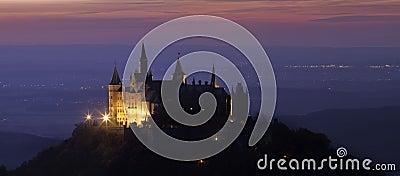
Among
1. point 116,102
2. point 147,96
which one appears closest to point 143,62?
point 116,102

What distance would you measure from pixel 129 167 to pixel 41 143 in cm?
6830

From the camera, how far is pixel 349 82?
18412 centimetres

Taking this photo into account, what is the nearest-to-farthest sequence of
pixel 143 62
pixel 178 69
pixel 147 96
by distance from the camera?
1. pixel 147 96
2. pixel 178 69
3. pixel 143 62

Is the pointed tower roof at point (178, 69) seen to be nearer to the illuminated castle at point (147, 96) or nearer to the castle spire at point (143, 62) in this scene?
the illuminated castle at point (147, 96)

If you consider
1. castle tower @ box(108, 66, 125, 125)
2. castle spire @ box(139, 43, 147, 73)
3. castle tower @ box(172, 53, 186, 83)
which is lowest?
castle tower @ box(108, 66, 125, 125)

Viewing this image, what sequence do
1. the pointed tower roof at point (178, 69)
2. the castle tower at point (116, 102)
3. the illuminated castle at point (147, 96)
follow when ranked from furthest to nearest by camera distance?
1. the pointed tower roof at point (178, 69)
2. the castle tower at point (116, 102)
3. the illuminated castle at point (147, 96)

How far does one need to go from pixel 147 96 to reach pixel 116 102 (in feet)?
8.89

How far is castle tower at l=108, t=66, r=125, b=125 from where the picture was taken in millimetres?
60000

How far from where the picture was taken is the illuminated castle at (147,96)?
57.3m

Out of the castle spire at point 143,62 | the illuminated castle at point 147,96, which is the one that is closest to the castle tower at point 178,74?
the illuminated castle at point 147,96

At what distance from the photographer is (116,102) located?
6216 cm

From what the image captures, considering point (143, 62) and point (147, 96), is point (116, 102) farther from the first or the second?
point (143, 62)

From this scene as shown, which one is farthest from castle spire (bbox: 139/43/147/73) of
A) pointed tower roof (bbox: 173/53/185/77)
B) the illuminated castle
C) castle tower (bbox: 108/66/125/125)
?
pointed tower roof (bbox: 173/53/185/77)

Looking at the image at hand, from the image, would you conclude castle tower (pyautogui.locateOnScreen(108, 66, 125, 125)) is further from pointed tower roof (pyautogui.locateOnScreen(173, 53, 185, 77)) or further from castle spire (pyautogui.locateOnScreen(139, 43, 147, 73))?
pointed tower roof (pyautogui.locateOnScreen(173, 53, 185, 77))
